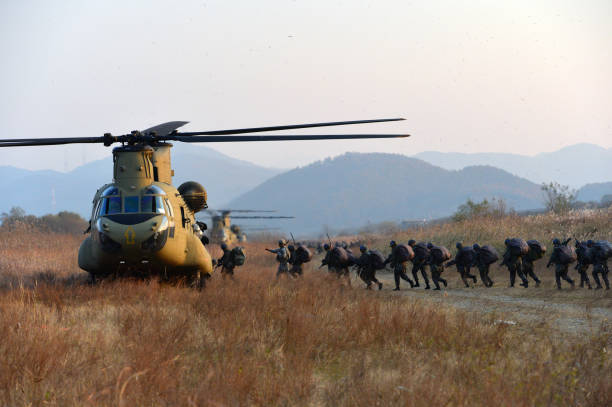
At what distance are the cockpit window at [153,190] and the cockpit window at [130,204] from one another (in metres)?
0.25

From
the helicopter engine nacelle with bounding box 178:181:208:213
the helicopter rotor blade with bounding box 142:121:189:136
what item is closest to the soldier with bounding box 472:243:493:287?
the helicopter engine nacelle with bounding box 178:181:208:213

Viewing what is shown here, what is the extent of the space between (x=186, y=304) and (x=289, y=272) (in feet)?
24.7

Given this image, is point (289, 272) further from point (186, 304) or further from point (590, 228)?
point (590, 228)

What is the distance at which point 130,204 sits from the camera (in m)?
10.8

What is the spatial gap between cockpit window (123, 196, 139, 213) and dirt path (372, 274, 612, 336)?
6715mm

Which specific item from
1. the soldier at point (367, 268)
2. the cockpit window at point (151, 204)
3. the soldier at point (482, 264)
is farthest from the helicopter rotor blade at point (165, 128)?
the soldier at point (482, 264)

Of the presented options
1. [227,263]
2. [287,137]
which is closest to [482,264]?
[227,263]

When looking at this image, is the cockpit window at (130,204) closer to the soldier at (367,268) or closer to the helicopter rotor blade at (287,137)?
the helicopter rotor blade at (287,137)

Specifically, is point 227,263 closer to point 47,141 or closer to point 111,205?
point 111,205

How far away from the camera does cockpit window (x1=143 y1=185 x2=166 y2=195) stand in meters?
11.1

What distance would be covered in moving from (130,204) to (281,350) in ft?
17.4

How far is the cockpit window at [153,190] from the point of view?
11.1 meters

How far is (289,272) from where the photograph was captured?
56.0ft

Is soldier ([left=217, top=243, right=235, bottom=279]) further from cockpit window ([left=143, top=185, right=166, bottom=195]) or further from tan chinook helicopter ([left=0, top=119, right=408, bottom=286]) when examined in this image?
cockpit window ([left=143, top=185, right=166, bottom=195])
